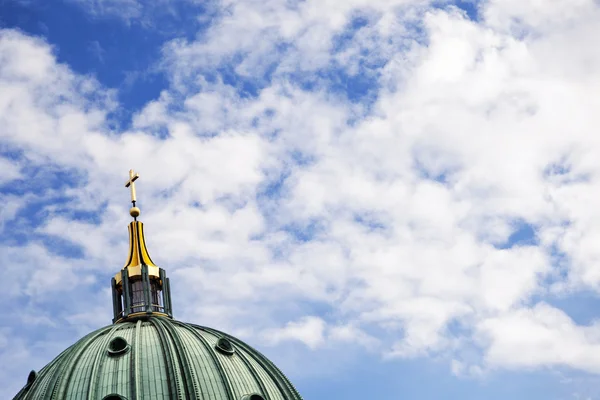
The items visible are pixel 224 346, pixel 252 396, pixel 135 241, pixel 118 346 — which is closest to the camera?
pixel 252 396

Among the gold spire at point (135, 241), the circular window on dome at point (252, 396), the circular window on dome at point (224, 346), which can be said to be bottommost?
the circular window on dome at point (252, 396)

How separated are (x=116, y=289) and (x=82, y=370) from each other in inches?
553

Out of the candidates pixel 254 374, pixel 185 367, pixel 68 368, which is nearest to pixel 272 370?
pixel 254 374

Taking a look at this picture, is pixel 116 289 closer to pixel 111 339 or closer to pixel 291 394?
pixel 111 339

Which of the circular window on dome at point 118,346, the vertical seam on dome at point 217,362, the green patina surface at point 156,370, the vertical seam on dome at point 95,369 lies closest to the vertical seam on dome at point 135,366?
the green patina surface at point 156,370

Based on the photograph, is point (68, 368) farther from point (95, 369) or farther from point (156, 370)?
point (156, 370)

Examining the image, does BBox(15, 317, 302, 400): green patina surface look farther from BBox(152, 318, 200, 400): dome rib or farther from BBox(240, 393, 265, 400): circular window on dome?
BBox(240, 393, 265, 400): circular window on dome

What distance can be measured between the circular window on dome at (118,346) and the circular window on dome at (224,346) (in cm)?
553

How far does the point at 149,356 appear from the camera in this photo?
6975cm

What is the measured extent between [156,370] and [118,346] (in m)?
3.43

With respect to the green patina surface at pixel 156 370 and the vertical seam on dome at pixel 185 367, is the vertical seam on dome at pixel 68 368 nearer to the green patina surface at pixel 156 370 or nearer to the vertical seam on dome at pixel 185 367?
the green patina surface at pixel 156 370

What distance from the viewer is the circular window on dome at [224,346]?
71938mm

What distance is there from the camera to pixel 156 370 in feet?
225

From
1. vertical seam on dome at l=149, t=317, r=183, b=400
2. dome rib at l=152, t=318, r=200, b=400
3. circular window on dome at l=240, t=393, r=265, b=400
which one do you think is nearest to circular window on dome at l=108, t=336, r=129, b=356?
vertical seam on dome at l=149, t=317, r=183, b=400
